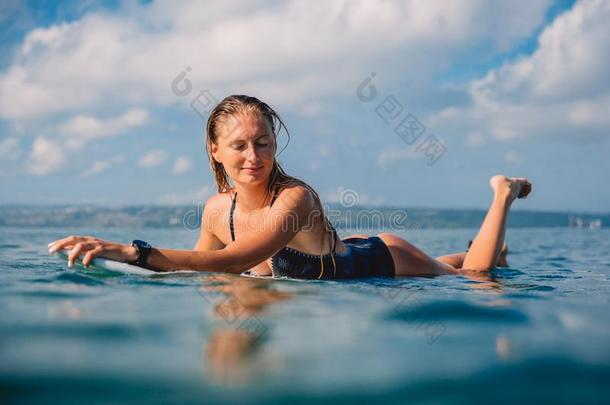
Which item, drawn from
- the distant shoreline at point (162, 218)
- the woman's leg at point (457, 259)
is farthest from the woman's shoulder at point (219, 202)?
the distant shoreline at point (162, 218)

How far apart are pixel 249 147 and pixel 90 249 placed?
160 centimetres

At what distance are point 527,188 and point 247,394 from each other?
237 inches

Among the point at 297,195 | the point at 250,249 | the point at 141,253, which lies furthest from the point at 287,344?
the point at 297,195

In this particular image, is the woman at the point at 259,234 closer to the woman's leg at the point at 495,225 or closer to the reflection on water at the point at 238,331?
the reflection on water at the point at 238,331

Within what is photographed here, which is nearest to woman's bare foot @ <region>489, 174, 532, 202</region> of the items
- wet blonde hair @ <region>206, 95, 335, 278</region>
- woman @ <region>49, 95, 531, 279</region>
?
woman @ <region>49, 95, 531, 279</region>

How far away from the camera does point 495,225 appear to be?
6.61 meters

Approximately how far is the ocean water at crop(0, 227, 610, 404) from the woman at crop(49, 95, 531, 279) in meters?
0.33

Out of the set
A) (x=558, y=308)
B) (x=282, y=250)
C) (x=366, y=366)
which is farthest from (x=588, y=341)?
(x=282, y=250)

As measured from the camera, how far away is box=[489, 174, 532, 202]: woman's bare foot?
6648 millimetres

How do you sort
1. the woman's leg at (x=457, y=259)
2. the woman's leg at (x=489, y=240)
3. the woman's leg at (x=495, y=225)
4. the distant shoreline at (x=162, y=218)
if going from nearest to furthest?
the woman's leg at (x=489, y=240) → the woman's leg at (x=495, y=225) → the woman's leg at (x=457, y=259) → the distant shoreline at (x=162, y=218)

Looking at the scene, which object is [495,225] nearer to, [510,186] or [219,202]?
[510,186]

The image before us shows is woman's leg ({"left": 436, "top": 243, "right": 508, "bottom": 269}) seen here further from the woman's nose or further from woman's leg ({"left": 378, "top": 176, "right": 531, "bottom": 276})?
the woman's nose

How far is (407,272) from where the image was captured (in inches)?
240

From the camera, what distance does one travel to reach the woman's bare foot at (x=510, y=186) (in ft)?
21.8
